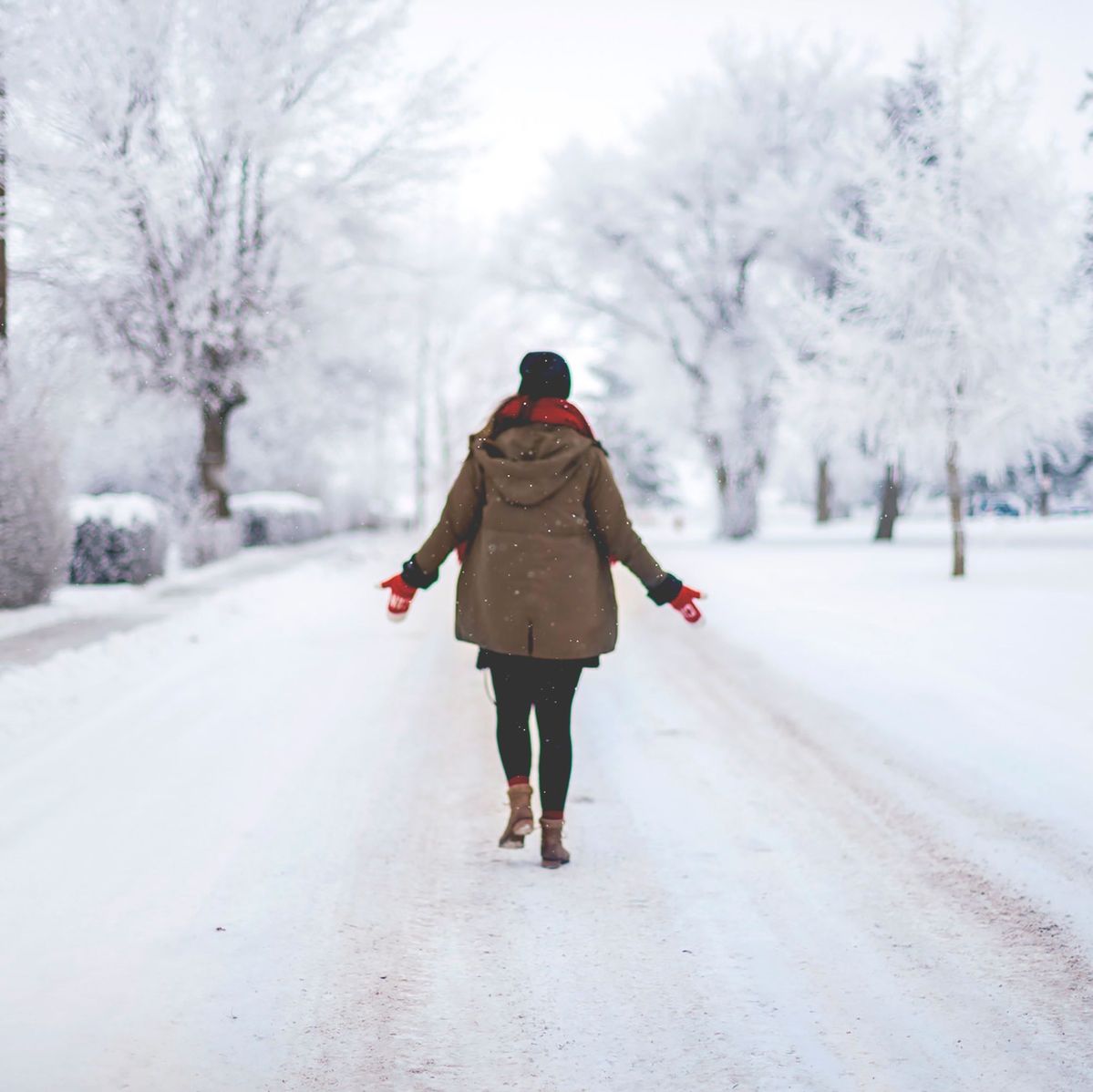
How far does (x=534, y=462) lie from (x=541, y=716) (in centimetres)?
98

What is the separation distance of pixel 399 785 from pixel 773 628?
22.2 ft

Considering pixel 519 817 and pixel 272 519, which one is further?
pixel 272 519

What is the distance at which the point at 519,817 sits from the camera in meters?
4.18

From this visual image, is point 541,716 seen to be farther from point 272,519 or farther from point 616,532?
point 272,519

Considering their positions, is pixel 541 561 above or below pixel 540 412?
below

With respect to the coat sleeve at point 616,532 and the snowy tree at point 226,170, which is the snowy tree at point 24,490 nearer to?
the snowy tree at point 226,170

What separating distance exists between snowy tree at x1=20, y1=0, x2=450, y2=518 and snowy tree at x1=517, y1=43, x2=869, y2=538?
30.3 ft

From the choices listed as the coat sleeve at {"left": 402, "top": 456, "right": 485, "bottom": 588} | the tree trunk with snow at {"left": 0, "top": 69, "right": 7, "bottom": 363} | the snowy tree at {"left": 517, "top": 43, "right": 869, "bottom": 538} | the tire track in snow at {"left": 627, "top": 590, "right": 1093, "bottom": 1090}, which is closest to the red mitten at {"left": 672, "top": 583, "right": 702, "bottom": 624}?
the coat sleeve at {"left": 402, "top": 456, "right": 485, "bottom": 588}

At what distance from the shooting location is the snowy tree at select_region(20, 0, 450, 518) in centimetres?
1725

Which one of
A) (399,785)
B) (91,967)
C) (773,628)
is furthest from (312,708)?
(773,628)

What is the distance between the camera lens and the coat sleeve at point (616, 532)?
4.06m

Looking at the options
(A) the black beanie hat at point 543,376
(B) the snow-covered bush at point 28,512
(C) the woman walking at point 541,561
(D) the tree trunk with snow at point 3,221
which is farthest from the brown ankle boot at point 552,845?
(D) the tree trunk with snow at point 3,221

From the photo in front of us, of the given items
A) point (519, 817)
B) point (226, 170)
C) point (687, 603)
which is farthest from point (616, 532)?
point (226, 170)

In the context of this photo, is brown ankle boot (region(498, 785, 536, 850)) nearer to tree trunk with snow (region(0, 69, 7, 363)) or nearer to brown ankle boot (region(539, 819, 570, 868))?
brown ankle boot (region(539, 819, 570, 868))
